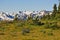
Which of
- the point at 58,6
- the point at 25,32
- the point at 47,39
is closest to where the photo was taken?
the point at 47,39

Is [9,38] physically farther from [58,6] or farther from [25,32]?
[58,6]

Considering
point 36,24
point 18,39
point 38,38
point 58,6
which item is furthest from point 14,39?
point 58,6

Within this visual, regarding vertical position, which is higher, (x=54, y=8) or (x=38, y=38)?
(x=54, y=8)

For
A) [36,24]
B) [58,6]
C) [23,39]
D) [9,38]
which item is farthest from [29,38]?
[58,6]

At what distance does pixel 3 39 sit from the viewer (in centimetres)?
2923

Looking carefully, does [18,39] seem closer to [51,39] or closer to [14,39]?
[14,39]

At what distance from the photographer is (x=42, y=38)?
29922mm

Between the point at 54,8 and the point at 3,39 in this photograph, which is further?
the point at 54,8

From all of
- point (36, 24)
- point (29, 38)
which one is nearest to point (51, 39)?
point (29, 38)

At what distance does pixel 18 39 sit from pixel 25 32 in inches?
215

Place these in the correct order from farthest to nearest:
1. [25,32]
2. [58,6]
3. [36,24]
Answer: [58,6] < [36,24] < [25,32]

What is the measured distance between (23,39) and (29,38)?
1.13 m

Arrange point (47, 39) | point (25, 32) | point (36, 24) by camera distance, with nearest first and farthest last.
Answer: point (47, 39) → point (25, 32) → point (36, 24)

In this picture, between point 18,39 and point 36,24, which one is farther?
point 36,24
